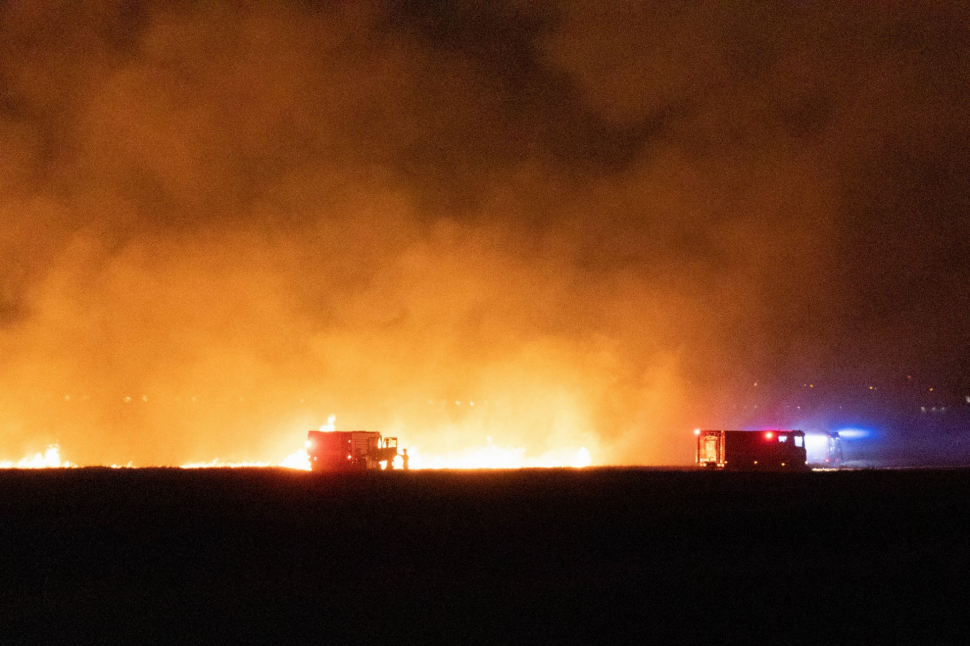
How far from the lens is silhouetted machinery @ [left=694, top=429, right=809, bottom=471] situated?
123 feet

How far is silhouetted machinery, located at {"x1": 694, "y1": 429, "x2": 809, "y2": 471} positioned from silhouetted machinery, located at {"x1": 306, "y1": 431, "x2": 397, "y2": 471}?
13.4m

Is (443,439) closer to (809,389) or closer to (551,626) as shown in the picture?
(809,389)

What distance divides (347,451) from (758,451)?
1676 centimetres

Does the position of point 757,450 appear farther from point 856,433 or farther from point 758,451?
point 856,433

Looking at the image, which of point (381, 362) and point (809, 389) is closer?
point (381, 362)

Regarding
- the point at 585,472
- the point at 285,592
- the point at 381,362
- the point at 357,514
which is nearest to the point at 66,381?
the point at 381,362

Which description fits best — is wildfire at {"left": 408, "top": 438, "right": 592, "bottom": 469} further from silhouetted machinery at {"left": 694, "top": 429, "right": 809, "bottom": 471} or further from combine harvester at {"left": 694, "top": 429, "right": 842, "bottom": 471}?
silhouetted machinery at {"left": 694, "top": 429, "right": 809, "bottom": 471}

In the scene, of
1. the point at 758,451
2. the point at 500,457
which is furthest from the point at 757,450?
the point at 500,457

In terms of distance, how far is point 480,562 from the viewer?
13.8 metres

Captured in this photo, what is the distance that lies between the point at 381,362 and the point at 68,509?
35.4 metres

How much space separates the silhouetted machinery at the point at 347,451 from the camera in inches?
1446

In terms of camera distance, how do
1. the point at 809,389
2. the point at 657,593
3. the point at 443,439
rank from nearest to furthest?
the point at 657,593 < the point at 443,439 < the point at 809,389

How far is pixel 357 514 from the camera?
17.9 meters

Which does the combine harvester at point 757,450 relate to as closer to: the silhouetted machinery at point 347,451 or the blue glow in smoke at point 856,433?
the silhouetted machinery at point 347,451
